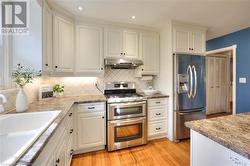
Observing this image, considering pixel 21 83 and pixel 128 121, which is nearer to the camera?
pixel 21 83

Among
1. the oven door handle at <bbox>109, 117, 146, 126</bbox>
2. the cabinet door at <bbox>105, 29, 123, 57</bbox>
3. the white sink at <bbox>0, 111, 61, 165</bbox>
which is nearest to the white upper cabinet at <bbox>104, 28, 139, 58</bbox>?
the cabinet door at <bbox>105, 29, 123, 57</bbox>

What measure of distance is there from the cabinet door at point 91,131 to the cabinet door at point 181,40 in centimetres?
206

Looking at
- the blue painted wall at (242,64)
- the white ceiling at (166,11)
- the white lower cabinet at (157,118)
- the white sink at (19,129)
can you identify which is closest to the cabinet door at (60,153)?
the white sink at (19,129)

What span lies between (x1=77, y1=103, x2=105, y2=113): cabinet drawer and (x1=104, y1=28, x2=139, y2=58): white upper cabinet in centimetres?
103

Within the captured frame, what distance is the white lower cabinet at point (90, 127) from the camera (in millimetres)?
2195

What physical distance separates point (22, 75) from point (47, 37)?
67 centimetres

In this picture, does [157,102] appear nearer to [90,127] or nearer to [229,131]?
[90,127]

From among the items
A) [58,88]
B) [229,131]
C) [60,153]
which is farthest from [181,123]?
[58,88]

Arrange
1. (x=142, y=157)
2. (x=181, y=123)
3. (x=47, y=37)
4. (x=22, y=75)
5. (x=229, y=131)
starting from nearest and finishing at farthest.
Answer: (x=229, y=131) < (x=22, y=75) < (x=47, y=37) < (x=142, y=157) < (x=181, y=123)

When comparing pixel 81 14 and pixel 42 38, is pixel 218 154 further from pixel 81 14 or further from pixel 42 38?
pixel 81 14

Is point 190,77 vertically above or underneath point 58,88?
above

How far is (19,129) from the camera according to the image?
4.29 feet

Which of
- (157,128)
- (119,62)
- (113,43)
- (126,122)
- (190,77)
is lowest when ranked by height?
(157,128)

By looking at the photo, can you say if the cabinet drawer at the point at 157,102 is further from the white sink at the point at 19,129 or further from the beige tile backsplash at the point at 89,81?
the white sink at the point at 19,129
